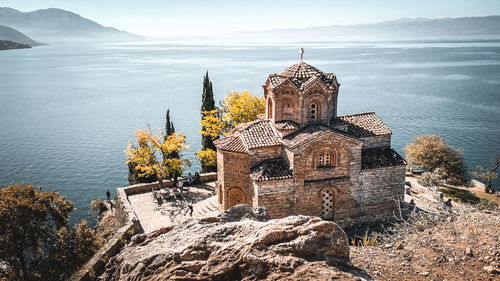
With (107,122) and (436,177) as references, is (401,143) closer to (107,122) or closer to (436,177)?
(436,177)

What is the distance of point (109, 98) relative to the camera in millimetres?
93062

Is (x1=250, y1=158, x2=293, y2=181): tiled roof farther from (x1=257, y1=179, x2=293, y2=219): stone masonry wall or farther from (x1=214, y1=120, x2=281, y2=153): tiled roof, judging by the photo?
(x1=214, y1=120, x2=281, y2=153): tiled roof

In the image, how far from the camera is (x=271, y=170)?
2094cm

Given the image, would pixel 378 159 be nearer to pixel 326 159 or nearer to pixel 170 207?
pixel 326 159

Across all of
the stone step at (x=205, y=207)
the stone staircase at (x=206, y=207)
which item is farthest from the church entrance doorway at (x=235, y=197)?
the stone step at (x=205, y=207)

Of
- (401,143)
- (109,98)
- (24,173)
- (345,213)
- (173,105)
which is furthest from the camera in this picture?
(109,98)

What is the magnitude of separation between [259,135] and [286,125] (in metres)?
1.76

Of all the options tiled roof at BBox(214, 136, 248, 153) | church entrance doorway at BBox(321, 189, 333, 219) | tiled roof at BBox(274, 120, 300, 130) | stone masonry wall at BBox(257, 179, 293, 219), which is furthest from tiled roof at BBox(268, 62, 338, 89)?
church entrance doorway at BBox(321, 189, 333, 219)

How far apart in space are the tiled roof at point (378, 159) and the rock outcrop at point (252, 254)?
15.2 metres

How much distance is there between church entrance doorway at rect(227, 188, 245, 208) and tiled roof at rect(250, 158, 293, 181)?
1.96 m

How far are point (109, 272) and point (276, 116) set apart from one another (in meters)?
15.0

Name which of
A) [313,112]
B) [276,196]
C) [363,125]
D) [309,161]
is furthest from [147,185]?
[363,125]

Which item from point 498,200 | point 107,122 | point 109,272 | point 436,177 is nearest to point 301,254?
point 109,272

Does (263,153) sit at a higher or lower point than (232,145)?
lower
